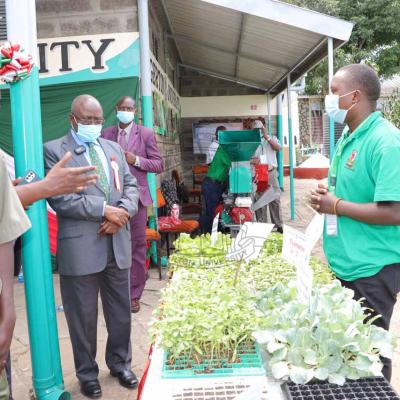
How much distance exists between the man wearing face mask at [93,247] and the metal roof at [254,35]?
3.49m

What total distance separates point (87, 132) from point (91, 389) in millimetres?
1722

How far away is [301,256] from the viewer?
1881mm

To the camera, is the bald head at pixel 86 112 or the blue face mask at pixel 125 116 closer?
the bald head at pixel 86 112

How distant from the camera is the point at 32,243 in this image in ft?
9.59

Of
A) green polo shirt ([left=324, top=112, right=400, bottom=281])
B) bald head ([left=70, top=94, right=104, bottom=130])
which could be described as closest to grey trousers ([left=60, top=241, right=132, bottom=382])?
bald head ([left=70, top=94, right=104, bottom=130])

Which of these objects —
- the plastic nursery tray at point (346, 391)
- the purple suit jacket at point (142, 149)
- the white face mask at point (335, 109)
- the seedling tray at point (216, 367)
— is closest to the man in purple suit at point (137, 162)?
the purple suit jacket at point (142, 149)

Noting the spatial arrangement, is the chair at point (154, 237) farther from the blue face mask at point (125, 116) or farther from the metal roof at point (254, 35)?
the metal roof at point (254, 35)

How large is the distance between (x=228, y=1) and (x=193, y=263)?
437cm

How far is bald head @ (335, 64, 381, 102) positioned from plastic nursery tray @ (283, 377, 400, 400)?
1.38m

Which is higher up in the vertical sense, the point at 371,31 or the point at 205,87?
the point at 371,31

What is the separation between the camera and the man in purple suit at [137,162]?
4.64m

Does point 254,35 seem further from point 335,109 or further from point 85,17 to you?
point 335,109

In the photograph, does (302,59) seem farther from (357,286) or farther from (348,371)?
(348,371)

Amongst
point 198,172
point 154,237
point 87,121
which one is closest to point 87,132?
point 87,121
